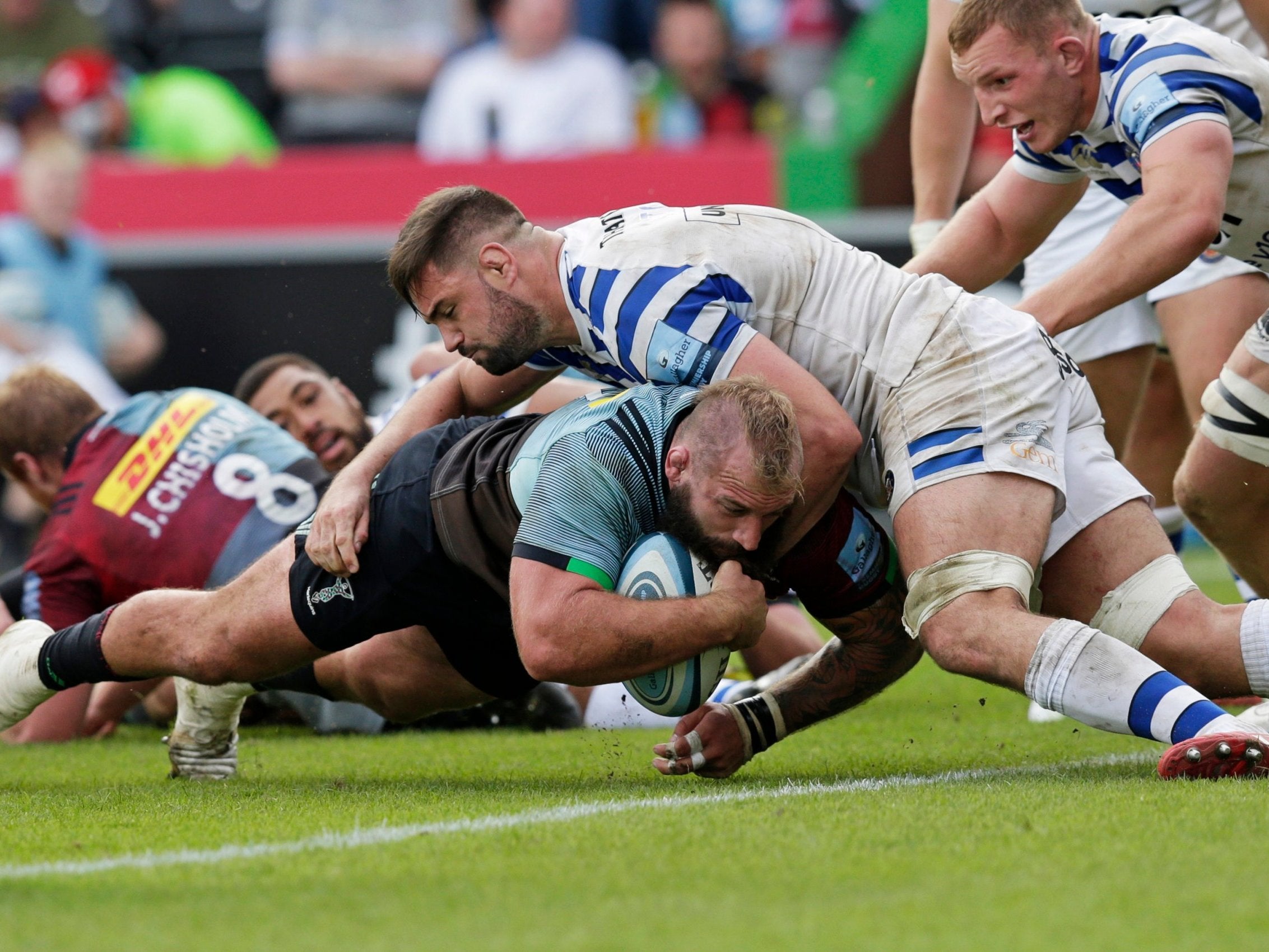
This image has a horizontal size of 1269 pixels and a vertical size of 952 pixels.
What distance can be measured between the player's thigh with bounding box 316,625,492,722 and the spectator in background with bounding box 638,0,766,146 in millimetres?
8328

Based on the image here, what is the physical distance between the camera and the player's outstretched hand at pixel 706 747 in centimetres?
434

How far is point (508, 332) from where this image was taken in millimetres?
4312

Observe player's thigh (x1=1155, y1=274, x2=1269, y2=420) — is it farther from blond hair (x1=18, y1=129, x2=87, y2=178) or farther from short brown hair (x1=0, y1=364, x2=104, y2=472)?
blond hair (x1=18, y1=129, x2=87, y2=178)

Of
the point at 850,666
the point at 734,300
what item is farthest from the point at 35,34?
the point at 850,666

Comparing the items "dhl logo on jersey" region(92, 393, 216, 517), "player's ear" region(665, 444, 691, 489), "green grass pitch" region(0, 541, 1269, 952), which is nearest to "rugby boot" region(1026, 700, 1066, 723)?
"green grass pitch" region(0, 541, 1269, 952)

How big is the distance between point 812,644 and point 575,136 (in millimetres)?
6750

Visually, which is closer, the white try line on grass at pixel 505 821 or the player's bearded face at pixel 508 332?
the white try line on grass at pixel 505 821

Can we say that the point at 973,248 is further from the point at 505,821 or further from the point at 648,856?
the point at 648,856

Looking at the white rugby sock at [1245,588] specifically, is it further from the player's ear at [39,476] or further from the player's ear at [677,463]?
the player's ear at [39,476]

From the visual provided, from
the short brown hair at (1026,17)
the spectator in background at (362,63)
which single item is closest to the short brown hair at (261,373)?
the short brown hair at (1026,17)

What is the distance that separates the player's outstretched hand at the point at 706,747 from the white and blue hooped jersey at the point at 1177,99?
186 cm

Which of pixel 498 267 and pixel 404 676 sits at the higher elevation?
pixel 498 267

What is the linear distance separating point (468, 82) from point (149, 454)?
7.19 meters

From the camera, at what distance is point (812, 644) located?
6242mm
